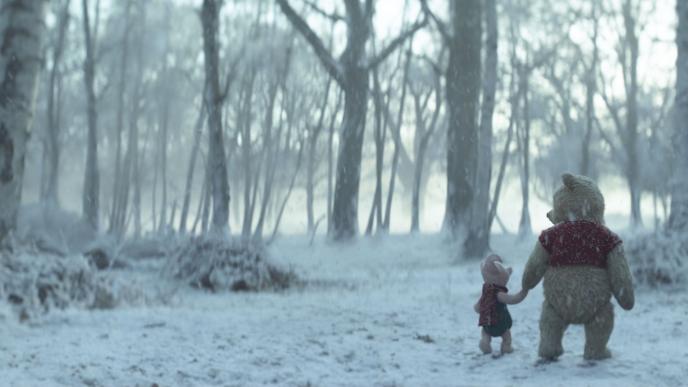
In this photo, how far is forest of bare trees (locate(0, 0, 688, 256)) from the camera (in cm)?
1231

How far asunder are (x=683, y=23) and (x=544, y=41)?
719 inches

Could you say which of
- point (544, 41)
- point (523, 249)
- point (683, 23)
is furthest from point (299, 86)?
point (683, 23)

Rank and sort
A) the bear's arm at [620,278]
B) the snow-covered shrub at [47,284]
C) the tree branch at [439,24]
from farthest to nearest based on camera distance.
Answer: the tree branch at [439,24] → the snow-covered shrub at [47,284] → the bear's arm at [620,278]

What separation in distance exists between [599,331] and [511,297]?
0.57 meters

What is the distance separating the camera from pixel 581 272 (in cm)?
455

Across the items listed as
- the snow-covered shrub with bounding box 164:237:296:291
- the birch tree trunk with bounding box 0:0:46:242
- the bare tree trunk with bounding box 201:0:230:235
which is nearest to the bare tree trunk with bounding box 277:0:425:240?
the bare tree trunk with bounding box 201:0:230:235

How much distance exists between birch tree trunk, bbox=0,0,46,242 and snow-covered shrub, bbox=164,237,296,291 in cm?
312

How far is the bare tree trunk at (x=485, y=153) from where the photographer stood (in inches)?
548

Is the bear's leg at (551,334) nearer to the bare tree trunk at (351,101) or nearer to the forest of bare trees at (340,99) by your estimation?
the forest of bare trees at (340,99)

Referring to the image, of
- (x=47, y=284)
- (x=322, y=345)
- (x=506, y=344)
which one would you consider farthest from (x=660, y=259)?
(x=47, y=284)

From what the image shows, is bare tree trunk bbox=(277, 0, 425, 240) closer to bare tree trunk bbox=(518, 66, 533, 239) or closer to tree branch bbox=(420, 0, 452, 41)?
tree branch bbox=(420, 0, 452, 41)

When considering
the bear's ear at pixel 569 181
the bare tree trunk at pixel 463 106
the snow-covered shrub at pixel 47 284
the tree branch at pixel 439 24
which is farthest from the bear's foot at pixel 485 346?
the tree branch at pixel 439 24

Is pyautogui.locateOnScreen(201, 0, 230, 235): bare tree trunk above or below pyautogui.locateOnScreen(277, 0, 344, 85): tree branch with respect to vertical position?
below

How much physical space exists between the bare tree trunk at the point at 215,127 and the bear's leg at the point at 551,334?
24.5ft
